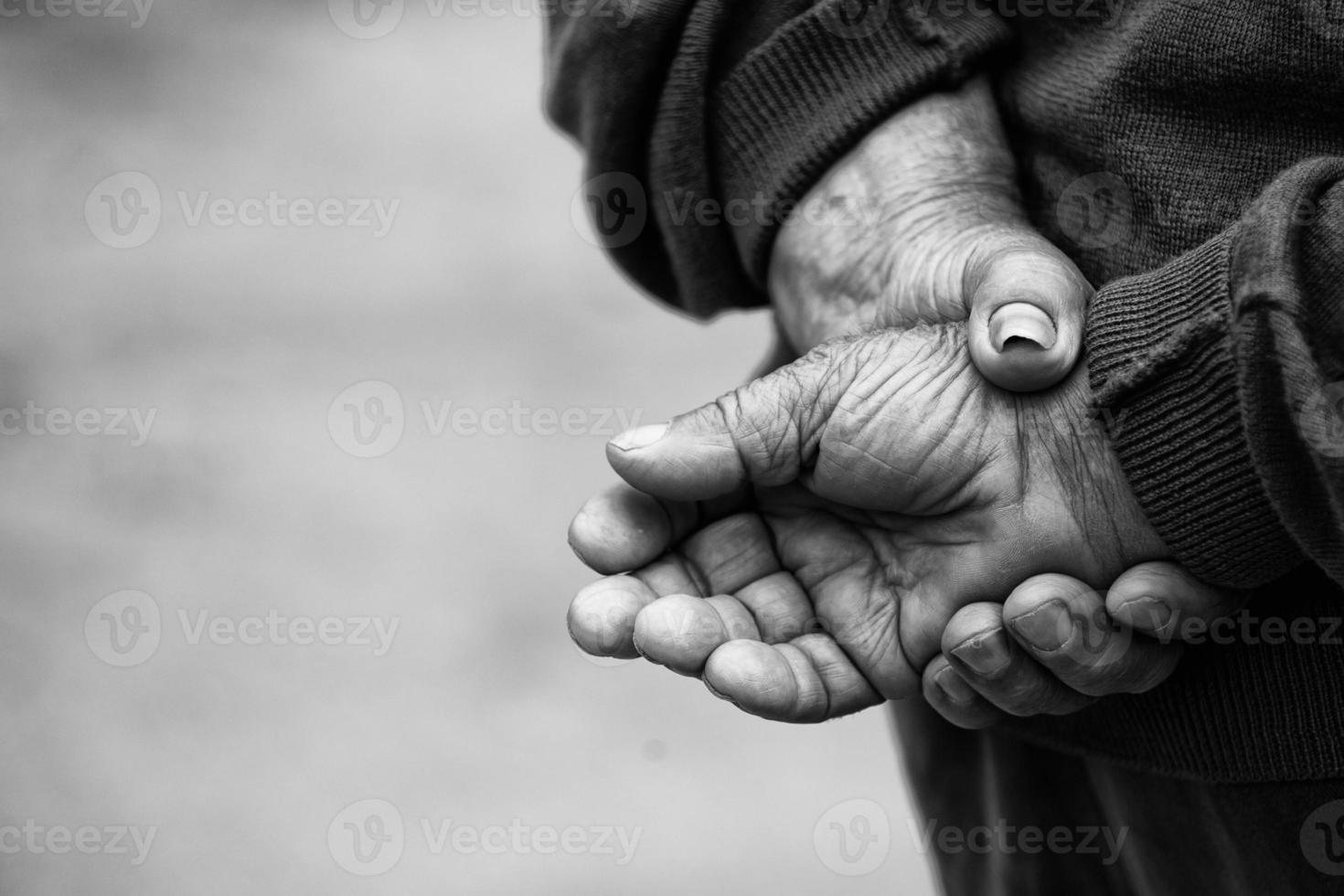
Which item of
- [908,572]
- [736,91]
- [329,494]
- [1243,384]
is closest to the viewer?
[1243,384]

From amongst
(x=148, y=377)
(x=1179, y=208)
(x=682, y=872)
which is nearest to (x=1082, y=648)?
(x=1179, y=208)

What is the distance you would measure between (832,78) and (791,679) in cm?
51

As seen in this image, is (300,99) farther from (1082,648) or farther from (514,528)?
(1082,648)

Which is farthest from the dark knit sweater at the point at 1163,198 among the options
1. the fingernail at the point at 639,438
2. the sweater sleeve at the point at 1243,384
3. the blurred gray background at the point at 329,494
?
the blurred gray background at the point at 329,494

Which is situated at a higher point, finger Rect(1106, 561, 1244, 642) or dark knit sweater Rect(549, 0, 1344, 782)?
dark knit sweater Rect(549, 0, 1344, 782)

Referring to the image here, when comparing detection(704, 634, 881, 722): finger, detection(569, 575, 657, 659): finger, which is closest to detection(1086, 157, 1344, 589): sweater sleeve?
detection(704, 634, 881, 722): finger

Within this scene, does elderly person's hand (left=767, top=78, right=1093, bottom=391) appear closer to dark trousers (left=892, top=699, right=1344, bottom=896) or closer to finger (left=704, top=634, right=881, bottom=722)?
finger (left=704, top=634, right=881, bottom=722)

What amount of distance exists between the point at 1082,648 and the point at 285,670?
6.89ft

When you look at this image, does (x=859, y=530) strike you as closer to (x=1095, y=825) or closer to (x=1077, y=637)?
(x=1077, y=637)

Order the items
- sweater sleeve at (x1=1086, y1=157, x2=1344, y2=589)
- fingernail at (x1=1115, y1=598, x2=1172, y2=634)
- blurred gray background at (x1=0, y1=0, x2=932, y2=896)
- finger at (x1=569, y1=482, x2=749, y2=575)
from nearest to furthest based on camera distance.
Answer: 1. sweater sleeve at (x1=1086, y1=157, x2=1344, y2=589)
2. fingernail at (x1=1115, y1=598, x2=1172, y2=634)
3. finger at (x1=569, y1=482, x2=749, y2=575)
4. blurred gray background at (x1=0, y1=0, x2=932, y2=896)

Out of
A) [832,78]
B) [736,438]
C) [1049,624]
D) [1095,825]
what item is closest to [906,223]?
[832,78]

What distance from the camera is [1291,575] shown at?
89 centimetres

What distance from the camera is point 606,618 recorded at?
3.10 ft

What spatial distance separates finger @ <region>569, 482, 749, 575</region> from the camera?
0.98 meters
